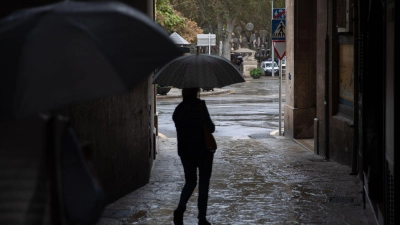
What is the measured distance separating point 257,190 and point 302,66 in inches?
293

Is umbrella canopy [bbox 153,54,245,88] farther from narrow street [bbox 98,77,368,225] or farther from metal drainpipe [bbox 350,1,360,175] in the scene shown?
metal drainpipe [bbox 350,1,360,175]

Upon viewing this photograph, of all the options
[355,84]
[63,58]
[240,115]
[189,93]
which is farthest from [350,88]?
[240,115]

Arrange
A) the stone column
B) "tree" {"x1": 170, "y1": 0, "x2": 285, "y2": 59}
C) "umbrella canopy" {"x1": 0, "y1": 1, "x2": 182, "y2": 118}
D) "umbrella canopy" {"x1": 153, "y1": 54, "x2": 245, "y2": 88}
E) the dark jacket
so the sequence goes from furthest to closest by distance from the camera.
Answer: "tree" {"x1": 170, "y1": 0, "x2": 285, "y2": 59}, the stone column, "umbrella canopy" {"x1": 153, "y1": 54, "x2": 245, "y2": 88}, the dark jacket, "umbrella canopy" {"x1": 0, "y1": 1, "x2": 182, "y2": 118}

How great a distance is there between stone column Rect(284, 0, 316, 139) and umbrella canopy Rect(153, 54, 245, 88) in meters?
9.64

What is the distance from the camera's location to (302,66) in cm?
1759

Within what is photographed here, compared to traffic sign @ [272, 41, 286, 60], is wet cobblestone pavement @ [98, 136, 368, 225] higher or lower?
lower

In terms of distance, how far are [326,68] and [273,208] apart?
5.18 meters

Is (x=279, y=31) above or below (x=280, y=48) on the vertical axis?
above

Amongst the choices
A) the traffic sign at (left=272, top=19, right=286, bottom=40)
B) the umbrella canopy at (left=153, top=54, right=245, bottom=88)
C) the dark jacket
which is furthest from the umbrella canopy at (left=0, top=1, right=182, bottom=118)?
the traffic sign at (left=272, top=19, right=286, bottom=40)

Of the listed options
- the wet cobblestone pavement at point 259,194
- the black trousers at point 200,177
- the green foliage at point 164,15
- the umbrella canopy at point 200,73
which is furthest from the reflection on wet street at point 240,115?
the black trousers at point 200,177

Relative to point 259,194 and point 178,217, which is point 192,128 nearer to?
point 178,217

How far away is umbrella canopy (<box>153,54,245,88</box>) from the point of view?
25.7ft

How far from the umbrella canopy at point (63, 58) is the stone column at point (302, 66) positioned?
549 inches

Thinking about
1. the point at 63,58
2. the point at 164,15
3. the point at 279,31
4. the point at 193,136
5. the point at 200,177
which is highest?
the point at 164,15
